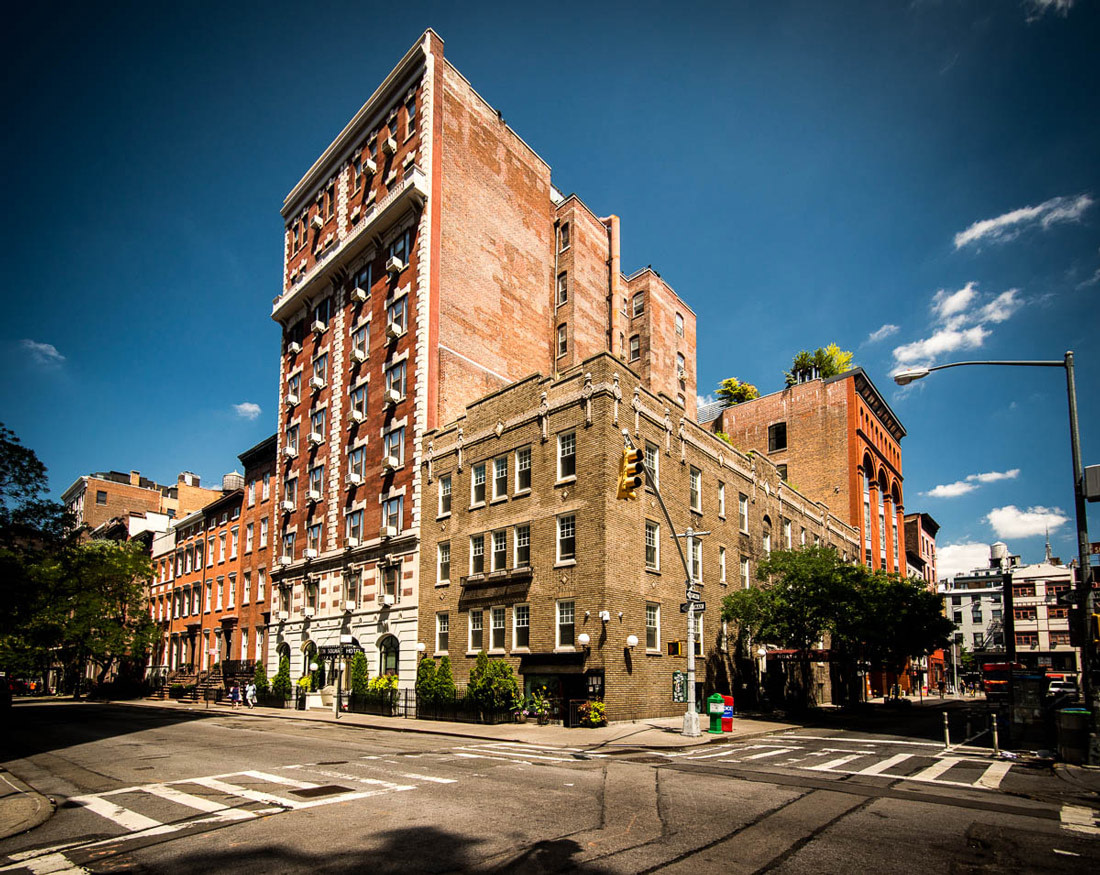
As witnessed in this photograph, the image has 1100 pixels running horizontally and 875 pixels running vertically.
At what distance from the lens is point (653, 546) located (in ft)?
99.4

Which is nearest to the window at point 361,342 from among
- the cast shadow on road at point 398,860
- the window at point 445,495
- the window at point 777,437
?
the window at point 445,495

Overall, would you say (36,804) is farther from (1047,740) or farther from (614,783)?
(1047,740)

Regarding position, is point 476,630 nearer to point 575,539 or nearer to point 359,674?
point 575,539

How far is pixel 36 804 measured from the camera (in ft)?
36.7

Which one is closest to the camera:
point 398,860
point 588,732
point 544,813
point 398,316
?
point 398,860

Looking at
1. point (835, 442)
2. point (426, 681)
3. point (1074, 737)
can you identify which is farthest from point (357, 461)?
point (835, 442)

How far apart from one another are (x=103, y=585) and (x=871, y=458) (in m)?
64.7

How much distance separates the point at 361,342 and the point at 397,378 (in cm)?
584

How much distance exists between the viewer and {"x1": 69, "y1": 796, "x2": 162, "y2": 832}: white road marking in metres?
9.93

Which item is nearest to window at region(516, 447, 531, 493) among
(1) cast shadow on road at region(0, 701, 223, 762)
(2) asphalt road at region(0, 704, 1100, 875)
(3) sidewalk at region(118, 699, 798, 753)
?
(3) sidewalk at region(118, 699, 798, 753)

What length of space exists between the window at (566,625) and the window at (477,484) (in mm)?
7456

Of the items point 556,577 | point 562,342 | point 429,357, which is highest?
point 562,342

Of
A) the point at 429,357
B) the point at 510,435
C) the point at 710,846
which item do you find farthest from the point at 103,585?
the point at 710,846

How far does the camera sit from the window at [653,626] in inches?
1152
